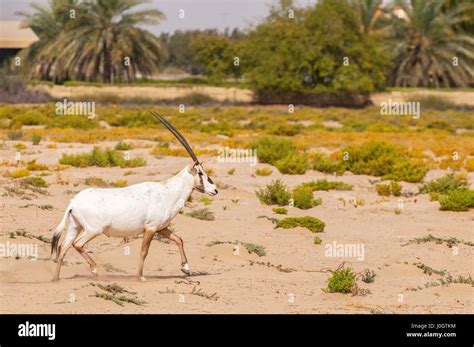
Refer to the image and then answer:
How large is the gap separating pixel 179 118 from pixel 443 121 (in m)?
12.3

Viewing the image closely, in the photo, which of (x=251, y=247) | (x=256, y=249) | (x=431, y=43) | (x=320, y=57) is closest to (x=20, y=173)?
(x=251, y=247)

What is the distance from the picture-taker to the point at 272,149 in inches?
1075

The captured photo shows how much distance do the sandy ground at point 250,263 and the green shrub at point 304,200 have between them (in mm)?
303

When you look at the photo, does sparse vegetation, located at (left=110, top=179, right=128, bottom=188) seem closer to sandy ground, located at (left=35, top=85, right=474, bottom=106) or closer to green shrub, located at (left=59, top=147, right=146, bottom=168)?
green shrub, located at (left=59, top=147, right=146, bottom=168)

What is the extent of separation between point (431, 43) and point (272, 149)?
41.3m

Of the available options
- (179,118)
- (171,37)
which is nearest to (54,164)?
(179,118)

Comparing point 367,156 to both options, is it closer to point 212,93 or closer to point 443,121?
A: point 443,121

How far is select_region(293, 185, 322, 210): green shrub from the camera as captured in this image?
20.2 meters

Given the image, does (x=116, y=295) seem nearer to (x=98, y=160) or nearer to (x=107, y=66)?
(x=98, y=160)

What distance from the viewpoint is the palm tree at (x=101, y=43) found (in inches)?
2489

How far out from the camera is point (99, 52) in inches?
2534

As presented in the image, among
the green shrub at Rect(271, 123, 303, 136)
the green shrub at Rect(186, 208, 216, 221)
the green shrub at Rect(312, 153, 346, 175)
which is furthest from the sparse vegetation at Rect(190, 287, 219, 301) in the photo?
the green shrub at Rect(271, 123, 303, 136)

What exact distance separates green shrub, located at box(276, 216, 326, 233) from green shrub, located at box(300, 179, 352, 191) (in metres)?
4.97
